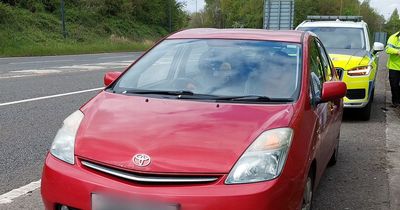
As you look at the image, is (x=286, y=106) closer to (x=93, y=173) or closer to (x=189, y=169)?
(x=189, y=169)

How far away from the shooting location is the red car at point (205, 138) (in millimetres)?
2803

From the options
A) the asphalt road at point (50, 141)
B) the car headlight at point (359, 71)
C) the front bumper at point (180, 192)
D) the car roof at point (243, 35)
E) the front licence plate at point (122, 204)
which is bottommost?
the asphalt road at point (50, 141)

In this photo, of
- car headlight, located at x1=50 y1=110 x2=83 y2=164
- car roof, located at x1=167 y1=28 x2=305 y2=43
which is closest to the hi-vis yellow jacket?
car roof, located at x1=167 y1=28 x2=305 y2=43

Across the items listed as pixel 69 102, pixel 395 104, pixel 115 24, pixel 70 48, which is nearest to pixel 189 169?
pixel 69 102

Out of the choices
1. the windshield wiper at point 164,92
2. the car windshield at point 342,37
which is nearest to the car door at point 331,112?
the windshield wiper at point 164,92

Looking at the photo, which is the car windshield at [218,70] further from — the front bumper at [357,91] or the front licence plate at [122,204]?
the front bumper at [357,91]

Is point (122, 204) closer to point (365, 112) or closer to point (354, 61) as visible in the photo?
point (354, 61)

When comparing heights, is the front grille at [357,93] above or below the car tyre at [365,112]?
above

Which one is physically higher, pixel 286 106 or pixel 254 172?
pixel 286 106

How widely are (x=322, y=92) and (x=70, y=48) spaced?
3264 centimetres

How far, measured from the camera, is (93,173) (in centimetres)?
294

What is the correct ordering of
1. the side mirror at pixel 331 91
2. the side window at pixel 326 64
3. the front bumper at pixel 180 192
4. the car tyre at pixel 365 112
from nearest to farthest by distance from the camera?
the front bumper at pixel 180 192 < the side mirror at pixel 331 91 < the side window at pixel 326 64 < the car tyre at pixel 365 112

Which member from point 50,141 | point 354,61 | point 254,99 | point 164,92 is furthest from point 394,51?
point 164,92

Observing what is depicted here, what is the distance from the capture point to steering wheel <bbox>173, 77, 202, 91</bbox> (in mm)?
3930
